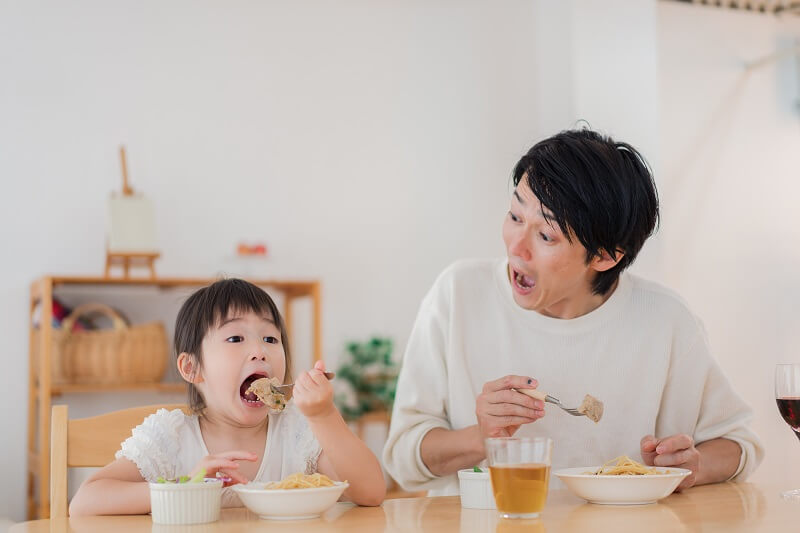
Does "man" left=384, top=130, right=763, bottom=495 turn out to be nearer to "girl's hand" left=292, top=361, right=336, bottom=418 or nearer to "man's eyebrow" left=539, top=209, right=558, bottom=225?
"man's eyebrow" left=539, top=209, right=558, bottom=225

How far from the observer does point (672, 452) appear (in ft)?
4.63

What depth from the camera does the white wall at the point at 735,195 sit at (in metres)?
3.95

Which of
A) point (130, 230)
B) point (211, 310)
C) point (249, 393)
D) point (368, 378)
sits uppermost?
point (130, 230)

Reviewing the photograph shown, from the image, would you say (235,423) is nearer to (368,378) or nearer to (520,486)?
(520,486)

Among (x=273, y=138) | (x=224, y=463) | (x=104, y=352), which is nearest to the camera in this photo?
(x=224, y=463)

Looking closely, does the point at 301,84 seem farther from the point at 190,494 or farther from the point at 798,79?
the point at 190,494

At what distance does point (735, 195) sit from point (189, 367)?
127 inches

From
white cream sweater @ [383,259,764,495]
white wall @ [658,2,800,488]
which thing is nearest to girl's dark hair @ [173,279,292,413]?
white cream sweater @ [383,259,764,495]

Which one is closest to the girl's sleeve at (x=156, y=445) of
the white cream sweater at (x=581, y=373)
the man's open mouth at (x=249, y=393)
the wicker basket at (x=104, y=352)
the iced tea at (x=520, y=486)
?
the man's open mouth at (x=249, y=393)

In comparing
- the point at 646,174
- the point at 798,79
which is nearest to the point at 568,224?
the point at 646,174

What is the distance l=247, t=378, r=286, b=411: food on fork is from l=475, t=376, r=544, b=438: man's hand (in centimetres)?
31

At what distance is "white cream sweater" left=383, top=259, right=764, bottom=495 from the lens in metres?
1.64

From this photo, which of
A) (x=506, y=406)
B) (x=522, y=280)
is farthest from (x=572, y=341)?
(x=506, y=406)

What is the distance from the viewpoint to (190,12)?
3834 mm
